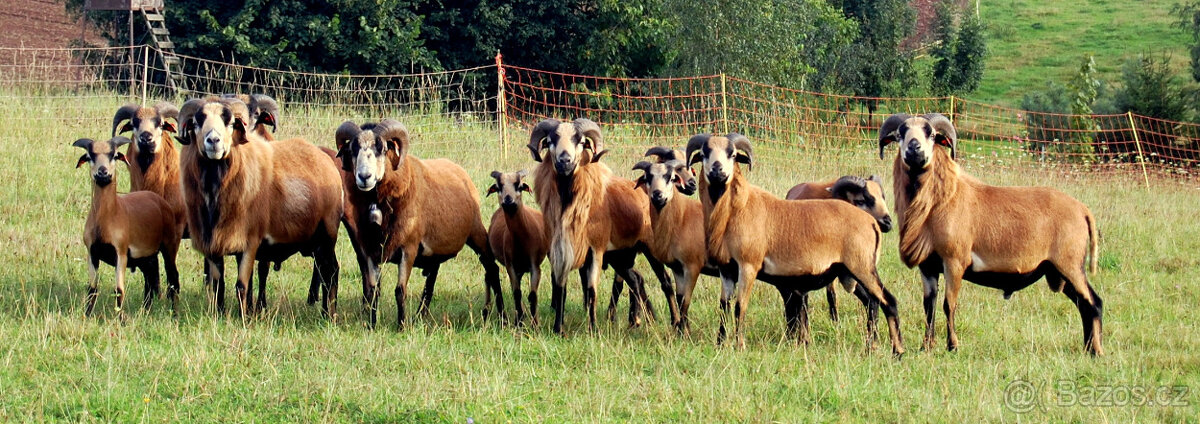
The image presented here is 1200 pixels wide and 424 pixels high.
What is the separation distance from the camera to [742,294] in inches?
388

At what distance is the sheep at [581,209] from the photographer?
10.6 meters

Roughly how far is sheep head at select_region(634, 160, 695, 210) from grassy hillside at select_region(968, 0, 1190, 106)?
132 ft

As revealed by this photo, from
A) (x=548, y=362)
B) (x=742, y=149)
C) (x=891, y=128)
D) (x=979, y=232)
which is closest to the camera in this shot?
(x=548, y=362)

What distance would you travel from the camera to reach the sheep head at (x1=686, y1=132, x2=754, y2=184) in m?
9.91

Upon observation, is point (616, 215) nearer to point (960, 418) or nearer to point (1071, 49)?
point (960, 418)

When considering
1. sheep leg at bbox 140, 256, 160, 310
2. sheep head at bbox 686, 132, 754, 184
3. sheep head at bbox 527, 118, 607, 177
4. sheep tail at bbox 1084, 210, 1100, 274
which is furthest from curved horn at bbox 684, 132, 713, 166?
sheep leg at bbox 140, 256, 160, 310

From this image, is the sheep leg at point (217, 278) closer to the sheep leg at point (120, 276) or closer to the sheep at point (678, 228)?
the sheep leg at point (120, 276)

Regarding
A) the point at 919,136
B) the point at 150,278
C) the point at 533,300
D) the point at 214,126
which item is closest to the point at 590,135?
the point at 533,300

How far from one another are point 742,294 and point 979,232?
2.16m

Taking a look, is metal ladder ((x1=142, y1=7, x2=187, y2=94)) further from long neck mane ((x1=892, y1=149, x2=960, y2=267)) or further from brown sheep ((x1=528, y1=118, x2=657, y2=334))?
long neck mane ((x1=892, y1=149, x2=960, y2=267))

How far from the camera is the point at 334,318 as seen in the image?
10.5m

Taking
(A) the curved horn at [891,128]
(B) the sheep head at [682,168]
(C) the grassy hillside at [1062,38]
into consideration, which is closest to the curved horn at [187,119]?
(B) the sheep head at [682,168]

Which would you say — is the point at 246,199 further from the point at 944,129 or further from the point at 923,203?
the point at 944,129

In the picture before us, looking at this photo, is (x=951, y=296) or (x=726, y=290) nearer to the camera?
(x=951, y=296)
